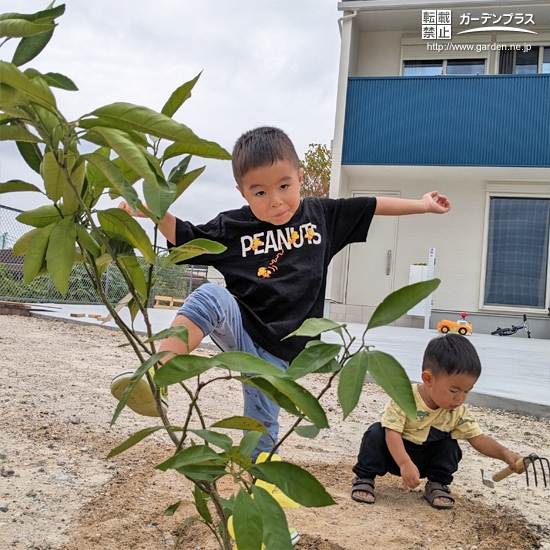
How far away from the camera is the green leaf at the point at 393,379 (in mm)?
547

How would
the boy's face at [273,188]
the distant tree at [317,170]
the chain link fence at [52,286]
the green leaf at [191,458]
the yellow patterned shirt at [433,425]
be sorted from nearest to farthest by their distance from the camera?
the green leaf at [191,458] → the boy's face at [273,188] → the yellow patterned shirt at [433,425] → the chain link fence at [52,286] → the distant tree at [317,170]

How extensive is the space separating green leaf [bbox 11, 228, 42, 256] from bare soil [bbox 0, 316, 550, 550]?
2.47ft

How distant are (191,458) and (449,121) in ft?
32.8

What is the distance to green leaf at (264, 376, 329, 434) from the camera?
22.3 inches

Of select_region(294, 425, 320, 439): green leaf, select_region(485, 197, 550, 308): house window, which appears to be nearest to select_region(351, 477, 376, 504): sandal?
select_region(294, 425, 320, 439): green leaf

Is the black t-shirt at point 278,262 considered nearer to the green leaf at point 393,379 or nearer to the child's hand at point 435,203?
the child's hand at point 435,203

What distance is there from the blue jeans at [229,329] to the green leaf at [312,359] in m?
0.85

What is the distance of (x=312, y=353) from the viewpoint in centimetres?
65

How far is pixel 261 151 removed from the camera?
5.65 feet

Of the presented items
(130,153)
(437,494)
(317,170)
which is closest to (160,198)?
(130,153)

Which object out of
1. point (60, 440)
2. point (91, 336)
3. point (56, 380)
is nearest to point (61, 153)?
point (60, 440)

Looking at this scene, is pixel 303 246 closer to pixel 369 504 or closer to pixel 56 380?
pixel 369 504

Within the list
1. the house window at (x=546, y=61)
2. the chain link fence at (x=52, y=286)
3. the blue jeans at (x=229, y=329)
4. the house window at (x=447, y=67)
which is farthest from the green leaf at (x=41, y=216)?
the house window at (x=546, y=61)

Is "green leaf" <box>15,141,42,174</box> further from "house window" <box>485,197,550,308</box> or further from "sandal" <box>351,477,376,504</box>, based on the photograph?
"house window" <box>485,197,550,308</box>
